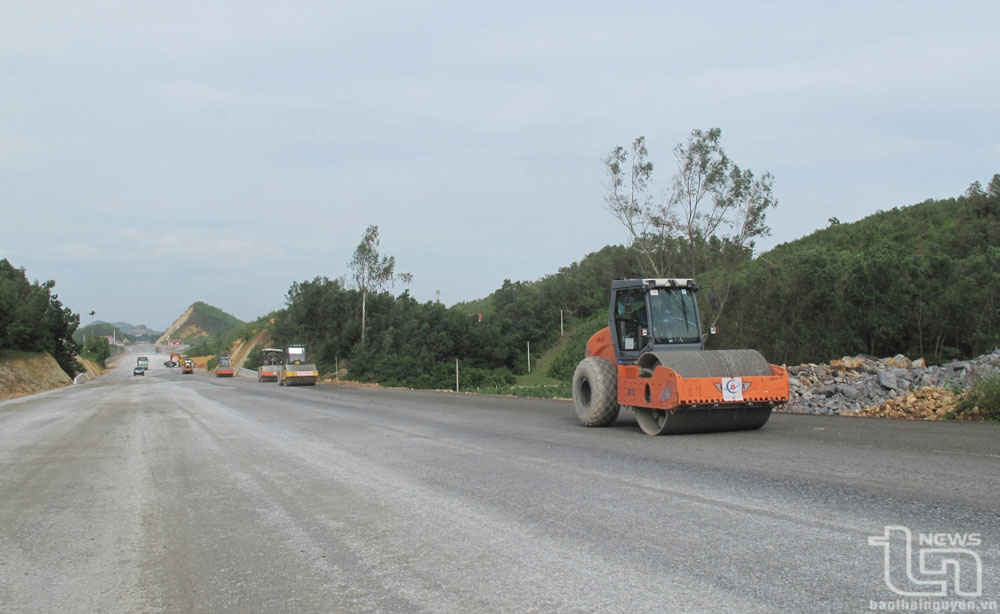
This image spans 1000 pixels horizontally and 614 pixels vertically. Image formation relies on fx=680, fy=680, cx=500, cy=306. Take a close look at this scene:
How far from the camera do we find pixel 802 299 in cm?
3403

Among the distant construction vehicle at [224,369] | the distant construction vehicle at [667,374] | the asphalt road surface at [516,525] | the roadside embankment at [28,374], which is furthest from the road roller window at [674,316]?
the distant construction vehicle at [224,369]

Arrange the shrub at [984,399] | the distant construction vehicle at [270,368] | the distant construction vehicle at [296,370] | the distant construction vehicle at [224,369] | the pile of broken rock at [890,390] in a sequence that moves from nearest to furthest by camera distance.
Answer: the shrub at [984,399] → the pile of broken rock at [890,390] → the distant construction vehicle at [296,370] → the distant construction vehicle at [270,368] → the distant construction vehicle at [224,369]

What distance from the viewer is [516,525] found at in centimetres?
586

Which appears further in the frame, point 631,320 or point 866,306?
point 866,306

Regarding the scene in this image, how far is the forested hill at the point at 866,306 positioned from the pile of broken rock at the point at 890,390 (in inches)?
581

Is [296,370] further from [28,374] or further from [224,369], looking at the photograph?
[224,369]

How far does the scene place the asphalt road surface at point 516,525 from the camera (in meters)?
4.25

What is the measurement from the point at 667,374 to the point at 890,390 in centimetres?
772

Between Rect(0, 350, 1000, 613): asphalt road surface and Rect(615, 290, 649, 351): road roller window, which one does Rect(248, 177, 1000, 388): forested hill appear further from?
Rect(0, 350, 1000, 613): asphalt road surface

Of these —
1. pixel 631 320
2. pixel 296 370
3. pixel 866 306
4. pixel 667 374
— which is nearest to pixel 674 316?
pixel 631 320

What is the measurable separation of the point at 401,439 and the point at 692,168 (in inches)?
1042

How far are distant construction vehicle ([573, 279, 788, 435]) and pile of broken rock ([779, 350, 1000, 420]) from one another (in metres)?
4.25

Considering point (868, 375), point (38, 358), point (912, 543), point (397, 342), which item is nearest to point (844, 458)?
point (912, 543)

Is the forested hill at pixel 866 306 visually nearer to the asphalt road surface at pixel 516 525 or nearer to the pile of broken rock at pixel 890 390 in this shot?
the pile of broken rock at pixel 890 390
